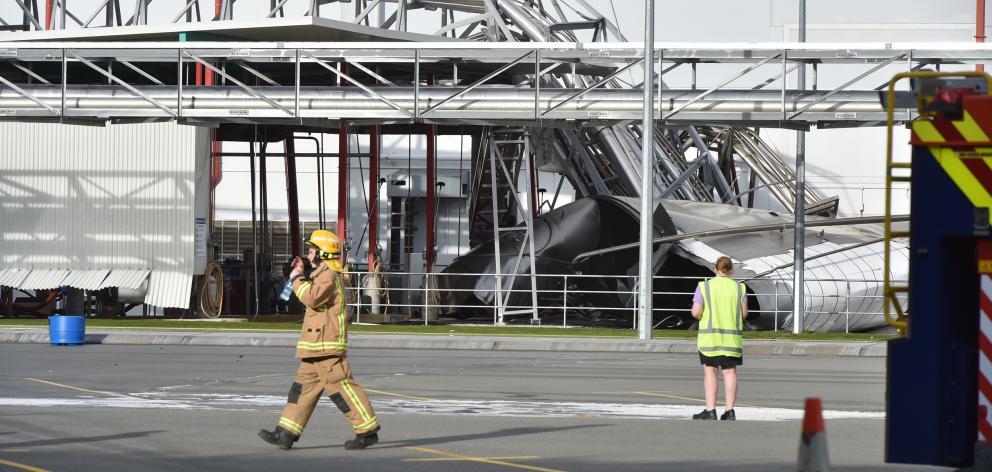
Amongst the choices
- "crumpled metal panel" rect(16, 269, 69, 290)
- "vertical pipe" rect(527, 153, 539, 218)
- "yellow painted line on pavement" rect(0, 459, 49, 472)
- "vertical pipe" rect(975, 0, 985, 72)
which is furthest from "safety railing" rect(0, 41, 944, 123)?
"yellow painted line on pavement" rect(0, 459, 49, 472)

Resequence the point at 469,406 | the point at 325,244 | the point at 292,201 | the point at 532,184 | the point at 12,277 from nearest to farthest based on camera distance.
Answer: the point at 325,244
the point at 469,406
the point at 12,277
the point at 532,184
the point at 292,201

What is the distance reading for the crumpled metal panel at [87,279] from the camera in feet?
111

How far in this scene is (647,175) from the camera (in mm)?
27984

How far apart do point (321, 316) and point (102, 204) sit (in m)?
24.2

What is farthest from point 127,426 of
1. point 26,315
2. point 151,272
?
point 26,315

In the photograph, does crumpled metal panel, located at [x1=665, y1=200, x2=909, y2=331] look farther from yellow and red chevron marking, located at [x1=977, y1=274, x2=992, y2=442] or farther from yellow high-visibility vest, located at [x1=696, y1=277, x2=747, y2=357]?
yellow and red chevron marking, located at [x1=977, y1=274, x2=992, y2=442]

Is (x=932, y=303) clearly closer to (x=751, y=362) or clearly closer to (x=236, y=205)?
(x=751, y=362)

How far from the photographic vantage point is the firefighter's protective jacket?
36.5ft

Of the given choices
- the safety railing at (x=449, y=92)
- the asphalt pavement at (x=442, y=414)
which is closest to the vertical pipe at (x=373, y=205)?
the safety railing at (x=449, y=92)

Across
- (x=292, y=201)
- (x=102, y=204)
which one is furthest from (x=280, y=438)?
(x=292, y=201)

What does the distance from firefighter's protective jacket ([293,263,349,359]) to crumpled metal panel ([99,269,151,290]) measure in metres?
23.5

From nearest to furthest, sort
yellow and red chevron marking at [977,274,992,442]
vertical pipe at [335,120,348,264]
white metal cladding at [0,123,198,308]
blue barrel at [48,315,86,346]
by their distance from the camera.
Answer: yellow and red chevron marking at [977,274,992,442] < blue barrel at [48,315,86,346] < vertical pipe at [335,120,348,264] < white metal cladding at [0,123,198,308]

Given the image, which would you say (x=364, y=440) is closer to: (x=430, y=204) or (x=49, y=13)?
(x=430, y=204)

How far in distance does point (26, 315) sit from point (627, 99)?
54.6ft
